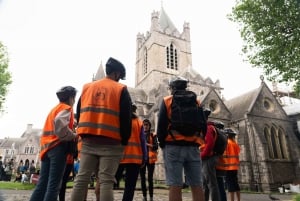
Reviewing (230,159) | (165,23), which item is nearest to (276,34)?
(230,159)

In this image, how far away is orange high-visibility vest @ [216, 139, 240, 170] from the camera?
636 centimetres

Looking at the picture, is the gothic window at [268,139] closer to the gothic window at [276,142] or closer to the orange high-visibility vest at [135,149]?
the gothic window at [276,142]

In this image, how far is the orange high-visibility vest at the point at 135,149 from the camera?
454 cm

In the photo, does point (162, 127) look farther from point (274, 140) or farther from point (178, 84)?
point (274, 140)

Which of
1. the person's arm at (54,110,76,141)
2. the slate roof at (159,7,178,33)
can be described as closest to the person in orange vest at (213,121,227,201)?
the person's arm at (54,110,76,141)

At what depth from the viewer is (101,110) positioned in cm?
329

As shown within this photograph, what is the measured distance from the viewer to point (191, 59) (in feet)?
163

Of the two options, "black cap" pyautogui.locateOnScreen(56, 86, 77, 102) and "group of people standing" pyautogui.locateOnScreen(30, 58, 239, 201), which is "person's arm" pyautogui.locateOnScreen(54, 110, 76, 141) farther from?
"black cap" pyautogui.locateOnScreen(56, 86, 77, 102)

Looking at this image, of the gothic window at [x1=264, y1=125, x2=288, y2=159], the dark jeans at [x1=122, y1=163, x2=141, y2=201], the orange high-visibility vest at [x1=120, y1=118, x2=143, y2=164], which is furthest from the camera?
the gothic window at [x1=264, y1=125, x2=288, y2=159]

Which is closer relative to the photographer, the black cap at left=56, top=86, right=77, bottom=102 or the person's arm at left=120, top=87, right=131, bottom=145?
the person's arm at left=120, top=87, right=131, bottom=145

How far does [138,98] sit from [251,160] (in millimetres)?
21885

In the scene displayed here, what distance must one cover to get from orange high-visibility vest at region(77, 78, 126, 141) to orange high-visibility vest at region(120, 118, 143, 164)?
1.22m

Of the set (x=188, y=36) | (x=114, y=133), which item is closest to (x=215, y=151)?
(x=114, y=133)

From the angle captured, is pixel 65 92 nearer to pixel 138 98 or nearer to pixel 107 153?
pixel 107 153
